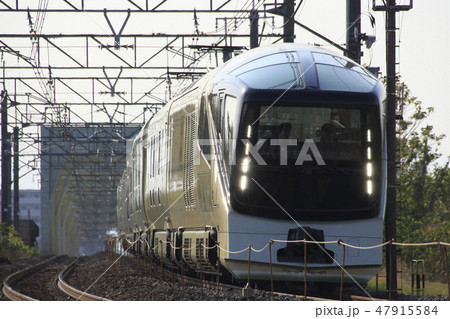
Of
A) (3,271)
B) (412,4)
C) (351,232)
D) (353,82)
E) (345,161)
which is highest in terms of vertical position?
(412,4)

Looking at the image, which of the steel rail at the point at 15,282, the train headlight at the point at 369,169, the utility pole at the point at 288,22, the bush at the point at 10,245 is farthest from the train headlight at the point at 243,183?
the bush at the point at 10,245

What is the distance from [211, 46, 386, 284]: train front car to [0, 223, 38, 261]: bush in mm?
38766

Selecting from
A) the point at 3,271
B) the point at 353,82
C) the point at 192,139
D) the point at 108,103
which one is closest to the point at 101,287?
the point at 192,139

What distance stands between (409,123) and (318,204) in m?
19.0

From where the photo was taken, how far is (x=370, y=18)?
19656 millimetres

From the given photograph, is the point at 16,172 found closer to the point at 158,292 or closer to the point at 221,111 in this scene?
the point at 158,292

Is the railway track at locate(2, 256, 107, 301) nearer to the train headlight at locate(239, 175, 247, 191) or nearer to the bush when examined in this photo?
the train headlight at locate(239, 175, 247, 191)

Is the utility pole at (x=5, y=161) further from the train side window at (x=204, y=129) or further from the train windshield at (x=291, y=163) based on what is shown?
the train windshield at (x=291, y=163)

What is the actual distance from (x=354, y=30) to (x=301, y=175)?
7742 millimetres

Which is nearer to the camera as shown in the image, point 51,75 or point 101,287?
point 101,287

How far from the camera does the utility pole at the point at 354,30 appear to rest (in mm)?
20188

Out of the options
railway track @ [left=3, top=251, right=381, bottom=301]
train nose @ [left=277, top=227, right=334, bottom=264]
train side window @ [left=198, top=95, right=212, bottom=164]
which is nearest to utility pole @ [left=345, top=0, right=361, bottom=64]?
train side window @ [left=198, top=95, right=212, bottom=164]

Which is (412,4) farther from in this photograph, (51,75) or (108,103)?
(108,103)

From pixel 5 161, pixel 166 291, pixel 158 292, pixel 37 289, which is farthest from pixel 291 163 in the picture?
pixel 5 161
